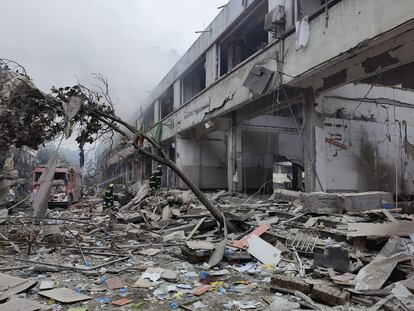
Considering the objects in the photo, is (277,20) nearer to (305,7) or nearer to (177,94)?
(305,7)

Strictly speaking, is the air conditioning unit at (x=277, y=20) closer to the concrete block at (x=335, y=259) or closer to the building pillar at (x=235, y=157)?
the building pillar at (x=235, y=157)

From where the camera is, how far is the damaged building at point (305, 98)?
298 inches

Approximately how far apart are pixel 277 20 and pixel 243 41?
4.88m

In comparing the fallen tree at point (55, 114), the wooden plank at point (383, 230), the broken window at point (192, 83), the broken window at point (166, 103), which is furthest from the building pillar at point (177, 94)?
the wooden plank at point (383, 230)

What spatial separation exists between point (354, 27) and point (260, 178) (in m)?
10.0

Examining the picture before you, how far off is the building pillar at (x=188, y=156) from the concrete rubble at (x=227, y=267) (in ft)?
33.7

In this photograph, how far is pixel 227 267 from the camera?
5168mm

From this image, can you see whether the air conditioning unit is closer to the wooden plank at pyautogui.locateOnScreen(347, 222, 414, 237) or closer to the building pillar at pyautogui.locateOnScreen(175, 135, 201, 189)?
the wooden plank at pyautogui.locateOnScreen(347, 222, 414, 237)

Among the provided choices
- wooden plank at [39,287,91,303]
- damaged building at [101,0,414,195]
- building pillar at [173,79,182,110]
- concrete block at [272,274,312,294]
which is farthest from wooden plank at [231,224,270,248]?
building pillar at [173,79,182,110]

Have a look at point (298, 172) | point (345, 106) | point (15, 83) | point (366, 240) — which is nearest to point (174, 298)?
point (366, 240)

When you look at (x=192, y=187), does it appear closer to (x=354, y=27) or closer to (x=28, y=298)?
(x=28, y=298)

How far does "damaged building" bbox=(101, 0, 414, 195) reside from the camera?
757 cm

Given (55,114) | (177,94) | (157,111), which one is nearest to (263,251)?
(55,114)

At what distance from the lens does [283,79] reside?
31.3 ft
